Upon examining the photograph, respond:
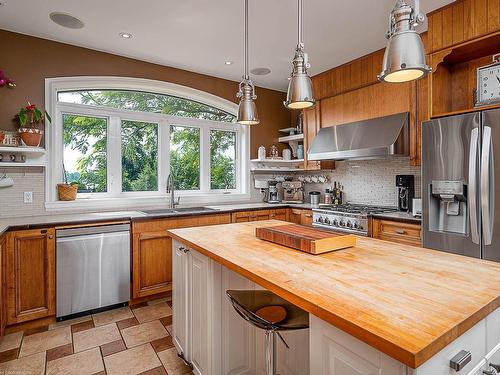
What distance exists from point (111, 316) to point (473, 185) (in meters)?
3.30

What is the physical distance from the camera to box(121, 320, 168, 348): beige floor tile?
2.44m

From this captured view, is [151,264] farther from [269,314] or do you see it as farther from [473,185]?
[473,185]

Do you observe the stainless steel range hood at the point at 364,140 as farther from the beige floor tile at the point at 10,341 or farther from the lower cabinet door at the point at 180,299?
the beige floor tile at the point at 10,341

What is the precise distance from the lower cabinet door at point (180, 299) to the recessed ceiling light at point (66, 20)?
2.26 meters

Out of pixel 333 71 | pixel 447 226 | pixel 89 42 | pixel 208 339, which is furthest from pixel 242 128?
pixel 208 339

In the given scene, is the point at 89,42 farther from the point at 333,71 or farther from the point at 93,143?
the point at 333,71

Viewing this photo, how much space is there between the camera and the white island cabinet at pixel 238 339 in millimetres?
900

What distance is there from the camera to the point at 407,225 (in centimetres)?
280

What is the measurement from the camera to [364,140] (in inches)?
133

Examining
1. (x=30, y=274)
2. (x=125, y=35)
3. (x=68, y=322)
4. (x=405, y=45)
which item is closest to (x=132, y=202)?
(x=30, y=274)

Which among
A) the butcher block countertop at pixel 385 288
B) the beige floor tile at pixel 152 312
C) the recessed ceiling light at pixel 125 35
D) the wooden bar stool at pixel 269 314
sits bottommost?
the beige floor tile at pixel 152 312

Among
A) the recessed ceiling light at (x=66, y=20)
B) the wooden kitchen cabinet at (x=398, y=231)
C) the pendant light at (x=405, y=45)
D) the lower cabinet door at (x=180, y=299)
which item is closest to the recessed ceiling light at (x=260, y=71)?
the recessed ceiling light at (x=66, y=20)

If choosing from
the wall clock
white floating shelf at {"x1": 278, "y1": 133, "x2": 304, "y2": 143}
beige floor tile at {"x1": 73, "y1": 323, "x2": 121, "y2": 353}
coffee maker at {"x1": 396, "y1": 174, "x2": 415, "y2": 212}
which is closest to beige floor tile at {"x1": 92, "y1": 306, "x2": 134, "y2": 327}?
beige floor tile at {"x1": 73, "y1": 323, "x2": 121, "y2": 353}

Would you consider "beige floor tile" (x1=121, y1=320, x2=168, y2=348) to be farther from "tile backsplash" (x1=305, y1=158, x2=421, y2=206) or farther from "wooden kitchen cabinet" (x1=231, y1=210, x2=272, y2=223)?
"tile backsplash" (x1=305, y1=158, x2=421, y2=206)
